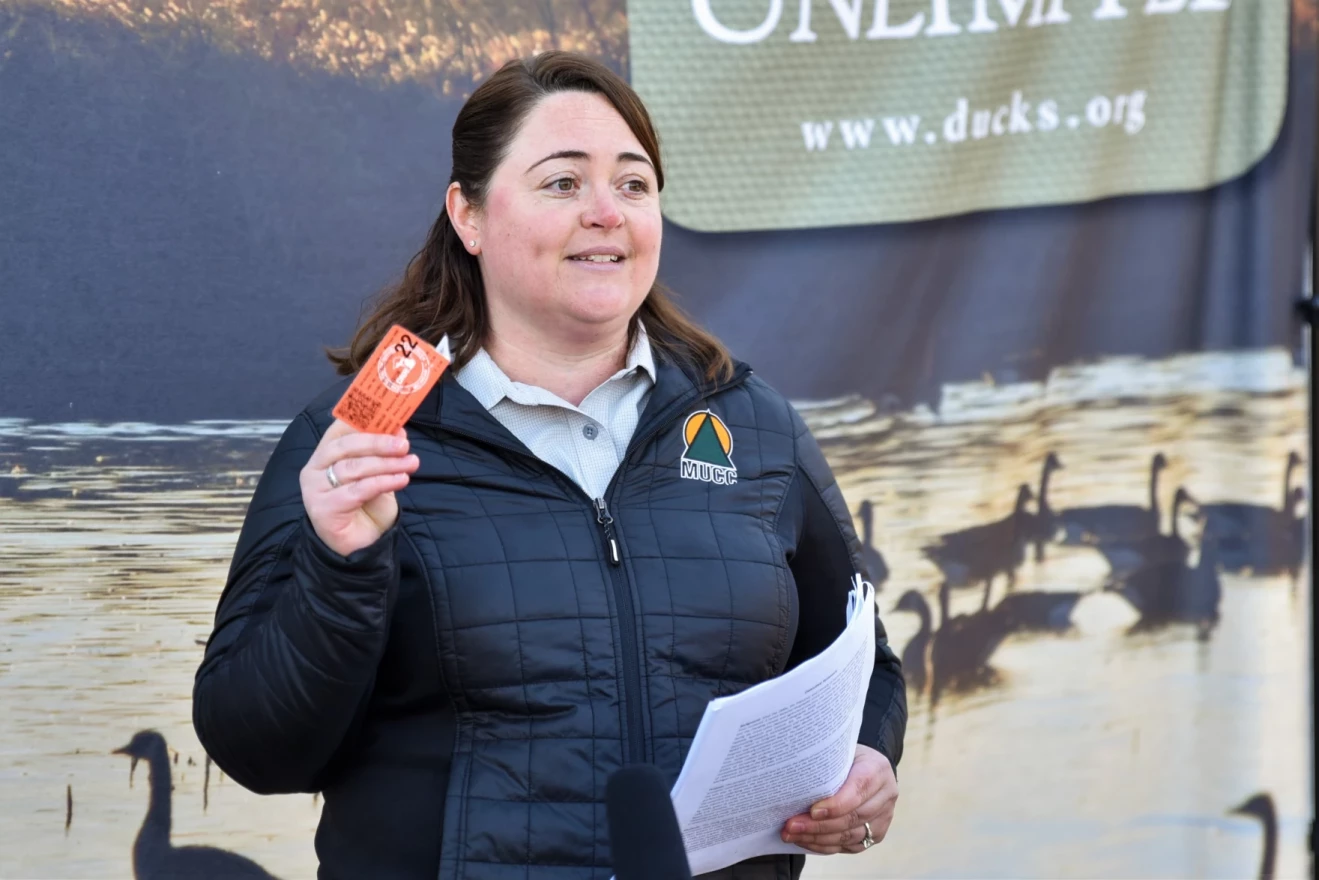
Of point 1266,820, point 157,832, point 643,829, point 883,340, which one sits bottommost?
point 643,829

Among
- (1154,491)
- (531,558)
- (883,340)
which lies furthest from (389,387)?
(1154,491)

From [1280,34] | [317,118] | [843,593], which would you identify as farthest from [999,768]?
[317,118]

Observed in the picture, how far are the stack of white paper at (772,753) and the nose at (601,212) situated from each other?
484 mm

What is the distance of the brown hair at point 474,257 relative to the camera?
170cm

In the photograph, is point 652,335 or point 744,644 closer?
point 744,644

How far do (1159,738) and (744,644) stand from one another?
1289 mm

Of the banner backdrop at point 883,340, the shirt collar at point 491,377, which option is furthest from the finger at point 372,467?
the banner backdrop at point 883,340

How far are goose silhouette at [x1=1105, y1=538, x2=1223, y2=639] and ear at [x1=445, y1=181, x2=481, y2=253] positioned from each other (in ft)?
4.52

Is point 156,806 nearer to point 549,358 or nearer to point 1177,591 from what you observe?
point 549,358

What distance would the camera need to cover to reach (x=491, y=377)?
1625 millimetres

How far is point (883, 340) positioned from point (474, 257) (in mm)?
895

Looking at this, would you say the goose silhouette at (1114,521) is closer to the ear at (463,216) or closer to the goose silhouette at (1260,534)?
the goose silhouette at (1260,534)

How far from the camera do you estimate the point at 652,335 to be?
1.81 meters

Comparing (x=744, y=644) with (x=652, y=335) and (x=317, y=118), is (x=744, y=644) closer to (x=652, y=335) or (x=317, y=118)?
(x=652, y=335)
